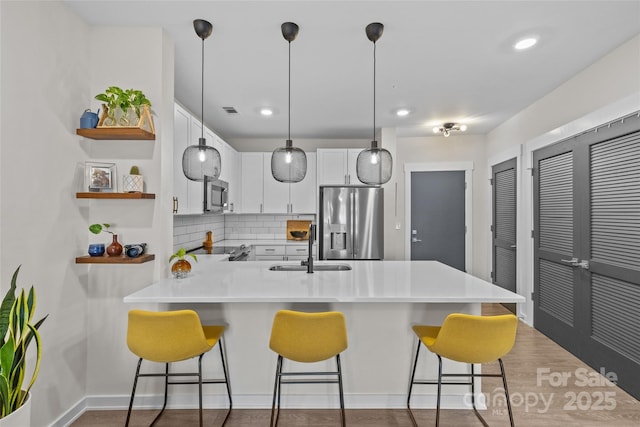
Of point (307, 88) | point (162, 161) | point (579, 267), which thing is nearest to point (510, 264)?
point (579, 267)

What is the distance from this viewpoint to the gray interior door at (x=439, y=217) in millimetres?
5375

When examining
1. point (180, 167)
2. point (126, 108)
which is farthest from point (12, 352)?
point (180, 167)

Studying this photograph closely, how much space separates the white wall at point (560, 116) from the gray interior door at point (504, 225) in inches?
7.2

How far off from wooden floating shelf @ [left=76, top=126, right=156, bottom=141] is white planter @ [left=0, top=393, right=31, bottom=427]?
56.1 inches

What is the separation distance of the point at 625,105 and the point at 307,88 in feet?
8.27

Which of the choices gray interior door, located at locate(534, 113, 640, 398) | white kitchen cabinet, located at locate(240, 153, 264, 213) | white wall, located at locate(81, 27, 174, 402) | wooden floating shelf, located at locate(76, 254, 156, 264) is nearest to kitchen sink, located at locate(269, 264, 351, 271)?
white wall, located at locate(81, 27, 174, 402)

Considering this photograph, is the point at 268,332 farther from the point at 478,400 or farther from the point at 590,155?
the point at 590,155

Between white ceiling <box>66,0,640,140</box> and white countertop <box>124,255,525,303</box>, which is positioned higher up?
white ceiling <box>66,0,640,140</box>

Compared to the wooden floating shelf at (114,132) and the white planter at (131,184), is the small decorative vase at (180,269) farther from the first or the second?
the wooden floating shelf at (114,132)

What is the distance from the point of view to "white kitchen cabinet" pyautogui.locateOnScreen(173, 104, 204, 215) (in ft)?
9.60

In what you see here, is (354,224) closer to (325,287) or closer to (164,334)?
(325,287)

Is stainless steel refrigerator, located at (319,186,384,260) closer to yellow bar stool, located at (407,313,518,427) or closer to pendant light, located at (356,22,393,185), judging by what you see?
pendant light, located at (356,22,393,185)

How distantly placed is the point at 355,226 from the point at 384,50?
103 inches

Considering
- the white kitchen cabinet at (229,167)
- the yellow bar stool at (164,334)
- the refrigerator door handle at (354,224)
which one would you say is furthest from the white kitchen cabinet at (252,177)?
the yellow bar stool at (164,334)
